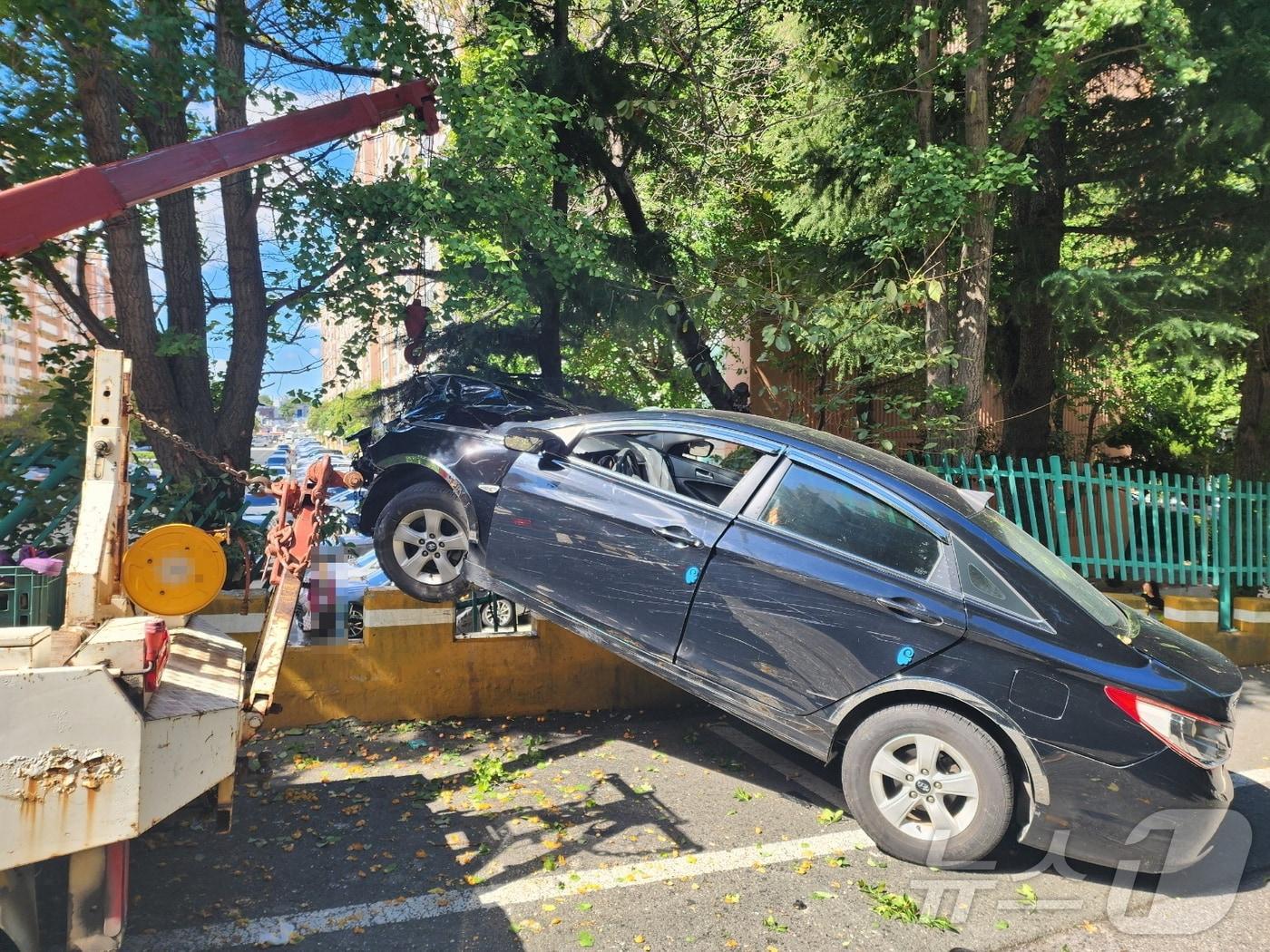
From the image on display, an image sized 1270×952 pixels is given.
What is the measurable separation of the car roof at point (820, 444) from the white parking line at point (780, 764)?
1.73 metres

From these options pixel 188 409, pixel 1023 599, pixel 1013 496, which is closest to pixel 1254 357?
→ pixel 1013 496

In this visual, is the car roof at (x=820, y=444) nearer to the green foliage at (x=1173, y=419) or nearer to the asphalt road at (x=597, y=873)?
the asphalt road at (x=597, y=873)

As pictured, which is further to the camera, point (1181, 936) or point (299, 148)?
point (299, 148)

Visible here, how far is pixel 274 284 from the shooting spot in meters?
7.71

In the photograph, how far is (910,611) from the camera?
12.3 ft

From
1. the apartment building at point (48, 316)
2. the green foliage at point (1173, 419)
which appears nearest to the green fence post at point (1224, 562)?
the green foliage at point (1173, 419)

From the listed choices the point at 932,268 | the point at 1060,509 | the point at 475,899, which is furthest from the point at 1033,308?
the point at 475,899

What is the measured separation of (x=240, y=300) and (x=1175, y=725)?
7.50 meters

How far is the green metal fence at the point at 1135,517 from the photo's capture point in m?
6.91

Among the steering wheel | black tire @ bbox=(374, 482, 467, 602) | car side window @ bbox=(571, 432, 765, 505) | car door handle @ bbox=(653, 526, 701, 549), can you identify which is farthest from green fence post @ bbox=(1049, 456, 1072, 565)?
black tire @ bbox=(374, 482, 467, 602)

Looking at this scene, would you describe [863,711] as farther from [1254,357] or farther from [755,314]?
[1254,357]

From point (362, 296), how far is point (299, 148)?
2.01 m

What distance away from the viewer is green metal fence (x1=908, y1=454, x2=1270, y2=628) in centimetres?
691

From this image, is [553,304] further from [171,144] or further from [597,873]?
[597,873]
